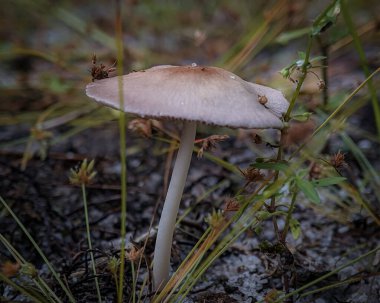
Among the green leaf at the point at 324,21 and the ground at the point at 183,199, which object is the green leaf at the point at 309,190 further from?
the green leaf at the point at 324,21

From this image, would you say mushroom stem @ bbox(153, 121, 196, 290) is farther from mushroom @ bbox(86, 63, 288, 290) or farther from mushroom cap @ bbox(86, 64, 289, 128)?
mushroom cap @ bbox(86, 64, 289, 128)

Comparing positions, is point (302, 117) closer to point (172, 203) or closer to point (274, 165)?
point (274, 165)

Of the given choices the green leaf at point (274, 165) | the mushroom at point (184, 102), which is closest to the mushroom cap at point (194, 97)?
the mushroom at point (184, 102)

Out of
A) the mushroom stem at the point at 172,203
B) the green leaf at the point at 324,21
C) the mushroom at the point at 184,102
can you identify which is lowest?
the mushroom stem at the point at 172,203

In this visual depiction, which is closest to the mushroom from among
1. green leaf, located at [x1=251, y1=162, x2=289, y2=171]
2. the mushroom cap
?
the mushroom cap

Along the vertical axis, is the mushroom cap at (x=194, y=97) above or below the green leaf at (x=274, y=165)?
above

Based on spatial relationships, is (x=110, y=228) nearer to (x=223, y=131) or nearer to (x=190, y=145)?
(x=190, y=145)

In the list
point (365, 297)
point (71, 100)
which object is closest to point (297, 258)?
point (365, 297)
